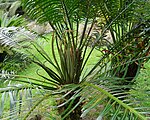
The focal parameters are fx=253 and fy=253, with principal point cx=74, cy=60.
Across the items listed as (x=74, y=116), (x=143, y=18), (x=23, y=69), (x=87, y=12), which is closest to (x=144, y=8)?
(x=143, y=18)

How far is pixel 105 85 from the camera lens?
1217mm

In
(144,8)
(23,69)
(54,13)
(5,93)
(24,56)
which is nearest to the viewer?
(5,93)

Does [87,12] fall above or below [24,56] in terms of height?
above

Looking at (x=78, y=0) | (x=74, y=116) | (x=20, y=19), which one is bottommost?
(x=74, y=116)

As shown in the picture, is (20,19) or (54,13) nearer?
(54,13)

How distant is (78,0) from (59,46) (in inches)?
13.7

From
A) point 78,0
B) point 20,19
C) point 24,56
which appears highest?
point 20,19

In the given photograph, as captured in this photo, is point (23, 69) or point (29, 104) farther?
point (23, 69)

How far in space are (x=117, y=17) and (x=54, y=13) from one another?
0.44 meters

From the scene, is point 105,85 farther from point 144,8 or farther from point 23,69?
point 23,69

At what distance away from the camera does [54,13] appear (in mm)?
1791

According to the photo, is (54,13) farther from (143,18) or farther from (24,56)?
(143,18)

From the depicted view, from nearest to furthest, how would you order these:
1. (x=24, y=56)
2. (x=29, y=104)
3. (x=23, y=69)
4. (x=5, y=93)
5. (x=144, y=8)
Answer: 1. (x=29, y=104)
2. (x=5, y=93)
3. (x=144, y=8)
4. (x=24, y=56)
5. (x=23, y=69)

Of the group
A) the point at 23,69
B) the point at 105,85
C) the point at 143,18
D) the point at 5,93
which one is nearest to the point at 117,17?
the point at 143,18
